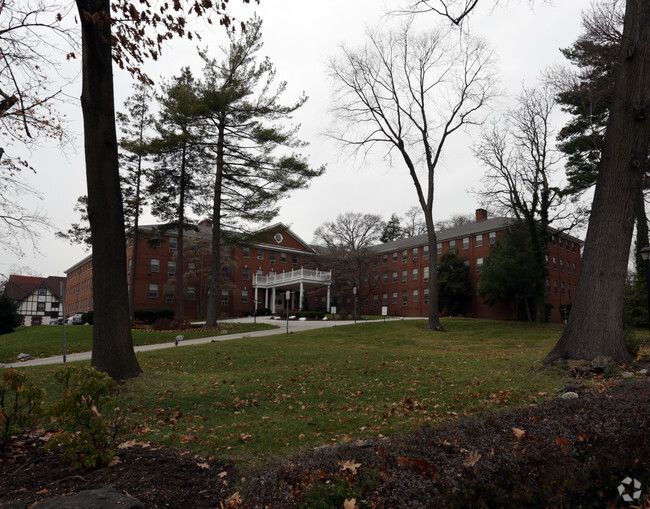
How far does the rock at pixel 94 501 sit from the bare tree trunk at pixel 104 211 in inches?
222

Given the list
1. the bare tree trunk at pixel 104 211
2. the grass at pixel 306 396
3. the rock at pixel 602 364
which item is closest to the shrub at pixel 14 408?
the grass at pixel 306 396

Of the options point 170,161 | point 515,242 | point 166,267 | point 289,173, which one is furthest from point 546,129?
point 166,267

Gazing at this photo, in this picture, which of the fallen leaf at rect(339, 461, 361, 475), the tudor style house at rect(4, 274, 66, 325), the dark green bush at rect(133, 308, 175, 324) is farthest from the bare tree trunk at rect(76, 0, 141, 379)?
the tudor style house at rect(4, 274, 66, 325)

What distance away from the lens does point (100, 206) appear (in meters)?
8.07

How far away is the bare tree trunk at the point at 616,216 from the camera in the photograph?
882cm

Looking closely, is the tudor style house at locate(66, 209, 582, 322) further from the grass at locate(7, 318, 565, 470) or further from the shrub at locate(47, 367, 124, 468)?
the shrub at locate(47, 367, 124, 468)

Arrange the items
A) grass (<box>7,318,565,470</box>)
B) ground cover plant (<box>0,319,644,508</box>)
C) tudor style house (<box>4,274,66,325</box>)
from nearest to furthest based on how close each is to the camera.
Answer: ground cover plant (<box>0,319,644,508</box>)
grass (<box>7,318,565,470</box>)
tudor style house (<box>4,274,66,325</box>)

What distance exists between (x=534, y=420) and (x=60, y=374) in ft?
14.5

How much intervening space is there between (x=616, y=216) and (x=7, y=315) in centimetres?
3356

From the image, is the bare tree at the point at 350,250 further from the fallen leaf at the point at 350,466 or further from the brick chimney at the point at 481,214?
the fallen leaf at the point at 350,466

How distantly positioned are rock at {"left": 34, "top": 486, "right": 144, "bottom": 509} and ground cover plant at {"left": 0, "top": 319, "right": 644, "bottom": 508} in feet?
1.14

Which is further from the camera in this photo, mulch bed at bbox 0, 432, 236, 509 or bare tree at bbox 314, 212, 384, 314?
bare tree at bbox 314, 212, 384, 314

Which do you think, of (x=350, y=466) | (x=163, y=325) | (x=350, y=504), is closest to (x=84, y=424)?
(x=350, y=466)

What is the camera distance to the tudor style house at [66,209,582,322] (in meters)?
44.2
